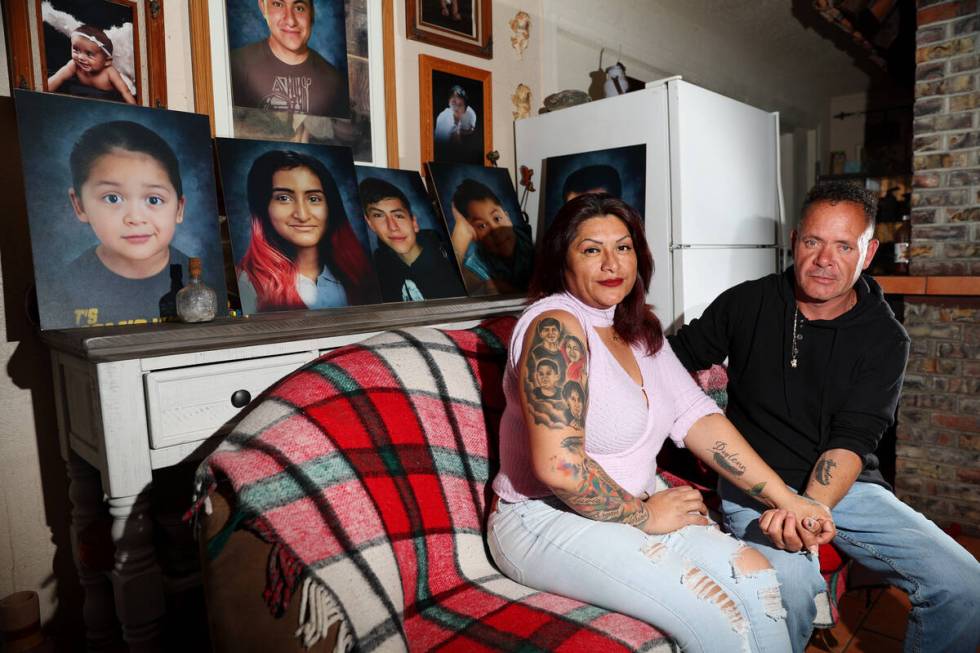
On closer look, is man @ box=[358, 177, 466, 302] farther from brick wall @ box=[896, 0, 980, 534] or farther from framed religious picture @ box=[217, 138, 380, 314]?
brick wall @ box=[896, 0, 980, 534]

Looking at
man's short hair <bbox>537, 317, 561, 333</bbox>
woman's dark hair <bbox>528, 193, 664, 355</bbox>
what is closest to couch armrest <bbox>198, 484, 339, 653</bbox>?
man's short hair <bbox>537, 317, 561, 333</bbox>

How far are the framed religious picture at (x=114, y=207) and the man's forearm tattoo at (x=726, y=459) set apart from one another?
1.43 meters

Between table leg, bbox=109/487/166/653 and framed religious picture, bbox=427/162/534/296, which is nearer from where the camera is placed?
table leg, bbox=109/487/166/653

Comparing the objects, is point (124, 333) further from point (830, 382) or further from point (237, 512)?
point (830, 382)

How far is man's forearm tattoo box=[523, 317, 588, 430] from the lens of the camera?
1263 mm

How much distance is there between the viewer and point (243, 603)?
107 centimetres

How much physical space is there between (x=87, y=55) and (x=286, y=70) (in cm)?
64

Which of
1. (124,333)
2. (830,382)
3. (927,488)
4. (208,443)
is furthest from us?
(927,488)

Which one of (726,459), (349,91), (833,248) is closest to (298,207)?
(349,91)

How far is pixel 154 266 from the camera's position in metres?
1.76

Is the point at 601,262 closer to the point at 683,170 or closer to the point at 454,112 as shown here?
the point at 683,170

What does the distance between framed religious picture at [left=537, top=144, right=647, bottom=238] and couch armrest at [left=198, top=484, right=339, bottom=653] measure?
1949 mm

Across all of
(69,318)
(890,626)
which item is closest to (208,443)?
(69,318)

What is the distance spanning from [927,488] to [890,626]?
114cm
